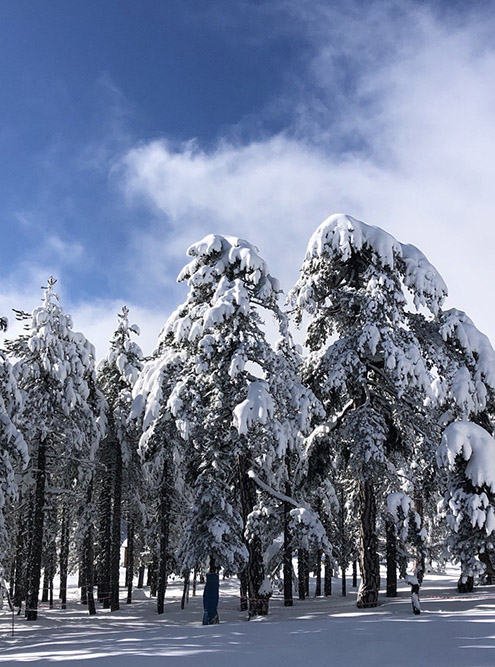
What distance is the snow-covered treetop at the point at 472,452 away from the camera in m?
15.2

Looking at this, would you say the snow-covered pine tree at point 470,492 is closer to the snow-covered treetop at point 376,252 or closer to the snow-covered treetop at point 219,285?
the snow-covered treetop at point 376,252

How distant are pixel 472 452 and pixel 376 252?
6.37 m

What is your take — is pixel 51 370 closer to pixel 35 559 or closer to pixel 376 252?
pixel 35 559

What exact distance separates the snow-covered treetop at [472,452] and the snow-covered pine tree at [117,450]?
15250mm

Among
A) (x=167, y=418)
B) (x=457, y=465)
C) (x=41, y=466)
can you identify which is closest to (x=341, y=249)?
(x=457, y=465)

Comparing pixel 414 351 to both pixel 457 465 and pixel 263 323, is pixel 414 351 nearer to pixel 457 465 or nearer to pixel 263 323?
pixel 457 465

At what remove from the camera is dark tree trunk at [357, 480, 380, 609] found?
17.2m

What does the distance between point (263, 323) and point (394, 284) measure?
13.9ft

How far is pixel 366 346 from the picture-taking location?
18125mm

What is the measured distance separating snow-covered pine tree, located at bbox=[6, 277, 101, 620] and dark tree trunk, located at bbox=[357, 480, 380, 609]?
12.7 metres

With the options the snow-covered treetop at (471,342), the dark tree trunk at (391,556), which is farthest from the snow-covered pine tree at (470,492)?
the dark tree trunk at (391,556)

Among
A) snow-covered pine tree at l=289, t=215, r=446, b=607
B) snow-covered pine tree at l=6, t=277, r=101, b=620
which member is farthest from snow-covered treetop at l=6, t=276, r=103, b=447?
snow-covered pine tree at l=289, t=215, r=446, b=607

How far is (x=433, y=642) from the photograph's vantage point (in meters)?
9.13

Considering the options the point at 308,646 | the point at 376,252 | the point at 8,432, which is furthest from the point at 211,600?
the point at 376,252
